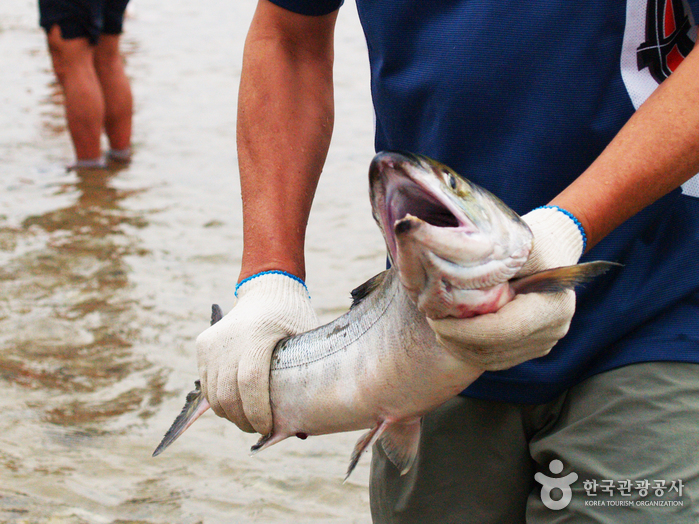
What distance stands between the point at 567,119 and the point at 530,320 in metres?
0.62

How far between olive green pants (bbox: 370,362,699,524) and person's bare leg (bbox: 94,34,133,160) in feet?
21.7

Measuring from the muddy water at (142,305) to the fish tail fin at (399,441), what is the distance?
4.46ft

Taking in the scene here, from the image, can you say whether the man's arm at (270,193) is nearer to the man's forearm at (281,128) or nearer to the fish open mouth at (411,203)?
the man's forearm at (281,128)

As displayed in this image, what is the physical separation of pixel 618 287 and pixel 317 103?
3.98 feet

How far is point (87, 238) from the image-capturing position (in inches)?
268

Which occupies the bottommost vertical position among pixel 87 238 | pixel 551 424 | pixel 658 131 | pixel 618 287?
pixel 87 238

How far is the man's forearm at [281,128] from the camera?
268 cm

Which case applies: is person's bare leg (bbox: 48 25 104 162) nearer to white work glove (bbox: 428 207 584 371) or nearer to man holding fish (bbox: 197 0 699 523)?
man holding fish (bbox: 197 0 699 523)

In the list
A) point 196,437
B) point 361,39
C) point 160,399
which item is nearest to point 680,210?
point 196,437

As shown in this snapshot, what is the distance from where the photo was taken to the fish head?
1641mm

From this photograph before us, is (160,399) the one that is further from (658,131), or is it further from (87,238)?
(658,131)

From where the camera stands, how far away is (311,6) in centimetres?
274

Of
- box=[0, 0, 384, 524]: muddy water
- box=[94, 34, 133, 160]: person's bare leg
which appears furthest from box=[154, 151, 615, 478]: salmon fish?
box=[94, 34, 133, 160]: person's bare leg

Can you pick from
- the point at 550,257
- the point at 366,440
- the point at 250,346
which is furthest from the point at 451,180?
the point at 250,346
